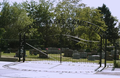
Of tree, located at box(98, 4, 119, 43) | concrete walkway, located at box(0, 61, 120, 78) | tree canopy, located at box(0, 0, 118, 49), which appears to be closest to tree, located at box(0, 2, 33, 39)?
tree canopy, located at box(0, 0, 118, 49)

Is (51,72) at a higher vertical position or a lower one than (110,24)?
lower

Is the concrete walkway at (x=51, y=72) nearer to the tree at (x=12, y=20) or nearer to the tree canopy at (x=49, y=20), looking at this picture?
the tree canopy at (x=49, y=20)

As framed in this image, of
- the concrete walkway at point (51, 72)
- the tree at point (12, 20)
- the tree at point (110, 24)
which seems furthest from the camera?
the tree at point (110, 24)

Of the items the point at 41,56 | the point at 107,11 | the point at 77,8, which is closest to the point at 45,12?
the point at 77,8

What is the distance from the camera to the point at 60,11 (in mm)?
50125

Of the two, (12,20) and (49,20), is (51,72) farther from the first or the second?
(49,20)

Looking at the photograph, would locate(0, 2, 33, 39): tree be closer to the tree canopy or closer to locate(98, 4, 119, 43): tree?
the tree canopy

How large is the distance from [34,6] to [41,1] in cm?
288

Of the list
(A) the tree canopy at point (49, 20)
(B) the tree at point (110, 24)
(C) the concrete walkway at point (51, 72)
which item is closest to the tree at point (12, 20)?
(A) the tree canopy at point (49, 20)

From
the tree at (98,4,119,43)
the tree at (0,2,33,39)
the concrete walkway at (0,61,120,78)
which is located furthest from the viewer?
the tree at (98,4,119,43)

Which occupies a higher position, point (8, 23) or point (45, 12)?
point (45, 12)

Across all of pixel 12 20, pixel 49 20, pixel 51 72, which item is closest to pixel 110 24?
pixel 49 20

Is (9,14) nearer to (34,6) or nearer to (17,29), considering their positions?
(17,29)


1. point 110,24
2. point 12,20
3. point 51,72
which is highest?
point 110,24
